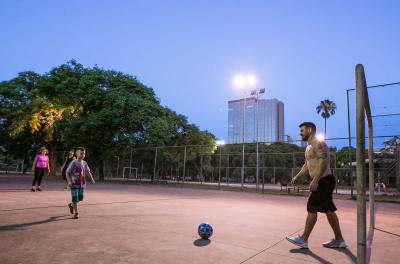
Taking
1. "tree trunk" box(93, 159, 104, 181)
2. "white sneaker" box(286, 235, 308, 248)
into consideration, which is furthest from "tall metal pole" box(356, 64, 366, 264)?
"tree trunk" box(93, 159, 104, 181)

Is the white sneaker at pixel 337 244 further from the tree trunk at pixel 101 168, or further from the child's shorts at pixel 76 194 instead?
the tree trunk at pixel 101 168

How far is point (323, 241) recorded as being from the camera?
Result: 207 inches

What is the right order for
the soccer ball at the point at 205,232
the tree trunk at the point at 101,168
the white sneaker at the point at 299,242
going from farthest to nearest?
the tree trunk at the point at 101,168 → the soccer ball at the point at 205,232 → the white sneaker at the point at 299,242

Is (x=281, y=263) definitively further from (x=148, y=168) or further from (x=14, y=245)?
(x=148, y=168)

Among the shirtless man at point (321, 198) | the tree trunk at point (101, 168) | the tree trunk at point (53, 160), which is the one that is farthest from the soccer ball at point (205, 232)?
the tree trunk at point (53, 160)

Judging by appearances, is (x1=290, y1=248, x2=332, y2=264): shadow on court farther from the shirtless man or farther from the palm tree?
the palm tree

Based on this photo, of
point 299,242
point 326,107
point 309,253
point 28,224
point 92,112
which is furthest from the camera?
point 326,107

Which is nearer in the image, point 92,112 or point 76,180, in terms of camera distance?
point 76,180

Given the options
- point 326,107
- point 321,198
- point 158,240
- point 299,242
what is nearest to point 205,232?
point 158,240

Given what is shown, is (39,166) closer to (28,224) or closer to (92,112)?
(28,224)

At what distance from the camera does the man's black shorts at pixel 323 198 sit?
4.77 m

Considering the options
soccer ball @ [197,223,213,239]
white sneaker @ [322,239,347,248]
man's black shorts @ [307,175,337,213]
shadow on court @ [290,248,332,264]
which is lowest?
shadow on court @ [290,248,332,264]

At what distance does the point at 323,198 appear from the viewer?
15.8 ft

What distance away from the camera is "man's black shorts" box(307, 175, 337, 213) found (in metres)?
4.77
